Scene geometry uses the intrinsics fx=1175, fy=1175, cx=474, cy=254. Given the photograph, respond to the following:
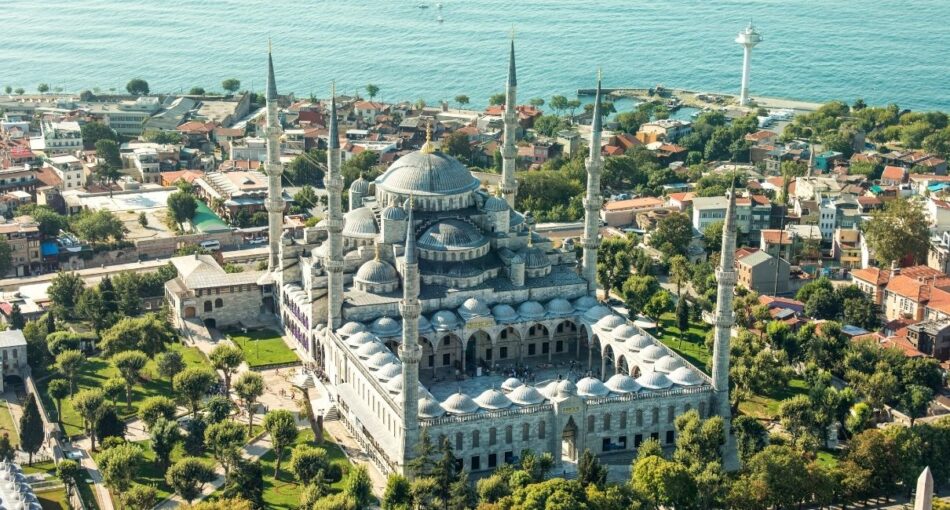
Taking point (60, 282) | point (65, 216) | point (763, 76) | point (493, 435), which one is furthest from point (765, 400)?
point (763, 76)

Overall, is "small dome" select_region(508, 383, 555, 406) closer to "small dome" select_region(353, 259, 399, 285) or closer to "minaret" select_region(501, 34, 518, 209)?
"small dome" select_region(353, 259, 399, 285)

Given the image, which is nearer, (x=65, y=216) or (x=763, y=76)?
(x=65, y=216)

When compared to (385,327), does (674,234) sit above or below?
below

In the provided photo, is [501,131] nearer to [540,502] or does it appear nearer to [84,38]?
[540,502]

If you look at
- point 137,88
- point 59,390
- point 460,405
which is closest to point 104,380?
point 59,390

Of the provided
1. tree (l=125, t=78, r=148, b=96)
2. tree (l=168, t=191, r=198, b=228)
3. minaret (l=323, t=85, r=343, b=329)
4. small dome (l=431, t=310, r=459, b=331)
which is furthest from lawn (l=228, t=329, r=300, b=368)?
tree (l=125, t=78, r=148, b=96)

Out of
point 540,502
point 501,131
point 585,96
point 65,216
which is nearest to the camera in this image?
point 540,502

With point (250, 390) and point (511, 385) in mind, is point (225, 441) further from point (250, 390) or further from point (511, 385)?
point (511, 385)
